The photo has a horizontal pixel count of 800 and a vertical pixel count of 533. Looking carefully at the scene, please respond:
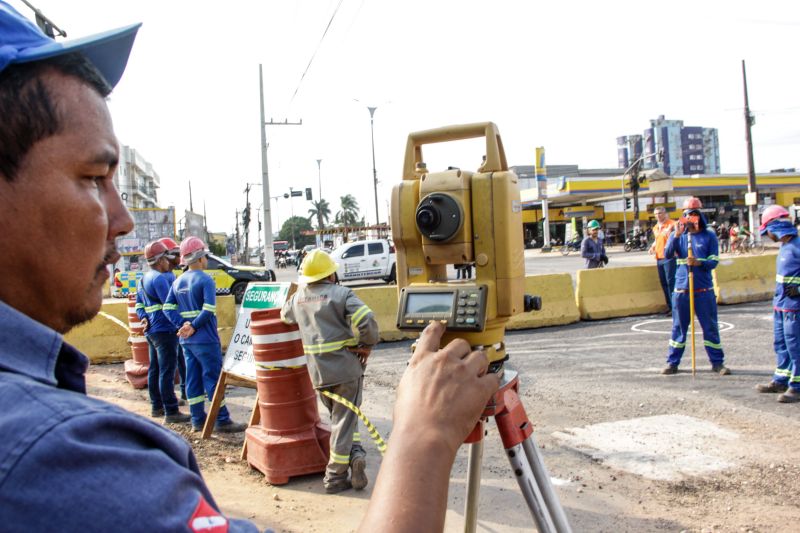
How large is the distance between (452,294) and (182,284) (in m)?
5.48

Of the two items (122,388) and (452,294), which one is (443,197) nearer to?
(452,294)

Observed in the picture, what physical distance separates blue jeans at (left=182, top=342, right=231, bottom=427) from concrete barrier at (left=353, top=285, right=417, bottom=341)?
15.5ft

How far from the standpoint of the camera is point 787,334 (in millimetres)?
6469

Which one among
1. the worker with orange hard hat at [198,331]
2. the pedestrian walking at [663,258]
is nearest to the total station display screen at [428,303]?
the worker with orange hard hat at [198,331]

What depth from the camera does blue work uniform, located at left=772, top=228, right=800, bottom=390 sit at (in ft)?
20.9

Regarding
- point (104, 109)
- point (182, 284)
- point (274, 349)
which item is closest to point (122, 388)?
point (182, 284)

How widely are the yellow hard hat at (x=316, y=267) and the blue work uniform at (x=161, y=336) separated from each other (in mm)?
2956

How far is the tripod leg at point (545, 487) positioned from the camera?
2434 mm

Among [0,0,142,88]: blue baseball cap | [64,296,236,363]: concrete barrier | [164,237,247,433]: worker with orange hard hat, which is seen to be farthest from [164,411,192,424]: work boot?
[0,0,142,88]: blue baseball cap

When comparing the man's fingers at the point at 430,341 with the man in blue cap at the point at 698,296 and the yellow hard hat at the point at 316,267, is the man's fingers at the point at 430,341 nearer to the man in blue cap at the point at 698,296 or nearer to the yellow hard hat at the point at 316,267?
the yellow hard hat at the point at 316,267

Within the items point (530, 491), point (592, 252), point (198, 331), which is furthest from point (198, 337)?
point (592, 252)

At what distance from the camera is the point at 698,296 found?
774 centimetres

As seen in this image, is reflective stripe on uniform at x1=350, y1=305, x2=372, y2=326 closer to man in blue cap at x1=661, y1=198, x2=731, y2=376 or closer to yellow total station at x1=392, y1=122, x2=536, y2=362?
yellow total station at x1=392, y1=122, x2=536, y2=362

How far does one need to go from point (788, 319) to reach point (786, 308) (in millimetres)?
120
